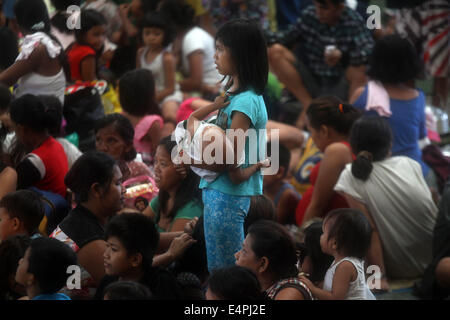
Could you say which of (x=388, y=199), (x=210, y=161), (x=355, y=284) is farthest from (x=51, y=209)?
(x=388, y=199)

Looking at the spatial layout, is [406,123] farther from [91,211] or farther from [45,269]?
[45,269]

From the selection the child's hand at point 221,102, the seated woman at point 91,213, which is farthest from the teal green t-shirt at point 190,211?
the child's hand at point 221,102

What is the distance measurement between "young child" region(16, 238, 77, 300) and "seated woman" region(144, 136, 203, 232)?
0.58m

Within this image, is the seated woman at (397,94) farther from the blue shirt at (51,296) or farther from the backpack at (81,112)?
the blue shirt at (51,296)

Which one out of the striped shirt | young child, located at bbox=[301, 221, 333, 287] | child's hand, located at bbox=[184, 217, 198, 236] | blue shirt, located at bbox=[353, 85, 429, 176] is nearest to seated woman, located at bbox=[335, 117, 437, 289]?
blue shirt, located at bbox=[353, 85, 429, 176]

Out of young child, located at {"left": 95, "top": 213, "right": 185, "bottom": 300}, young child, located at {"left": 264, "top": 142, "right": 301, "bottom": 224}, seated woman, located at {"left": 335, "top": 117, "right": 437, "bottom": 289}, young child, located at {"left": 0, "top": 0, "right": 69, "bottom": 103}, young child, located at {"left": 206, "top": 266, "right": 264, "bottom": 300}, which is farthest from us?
young child, located at {"left": 264, "top": 142, "right": 301, "bottom": 224}

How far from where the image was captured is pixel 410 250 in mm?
4328

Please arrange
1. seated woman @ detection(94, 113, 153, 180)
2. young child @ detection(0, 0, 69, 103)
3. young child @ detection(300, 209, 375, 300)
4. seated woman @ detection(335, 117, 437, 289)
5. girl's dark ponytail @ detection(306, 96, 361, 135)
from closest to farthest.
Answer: young child @ detection(300, 209, 375, 300), young child @ detection(0, 0, 69, 103), seated woman @ detection(94, 113, 153, 180), seated woman @ detection(335, 117, 437, 289), girl's dark ponytail @ detection(306, 96, 361, 135)

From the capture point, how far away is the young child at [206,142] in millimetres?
2592

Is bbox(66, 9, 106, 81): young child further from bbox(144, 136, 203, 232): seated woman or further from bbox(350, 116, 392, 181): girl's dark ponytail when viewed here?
bbox(350, 116, 392, 181): girl's dark ponytail

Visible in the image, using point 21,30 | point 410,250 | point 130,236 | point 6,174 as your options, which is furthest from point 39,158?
point 410,250

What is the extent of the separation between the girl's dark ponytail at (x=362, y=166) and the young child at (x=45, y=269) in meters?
1.80

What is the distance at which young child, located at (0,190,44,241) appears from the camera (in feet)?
10.3

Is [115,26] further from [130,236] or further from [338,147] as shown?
[130,236]
